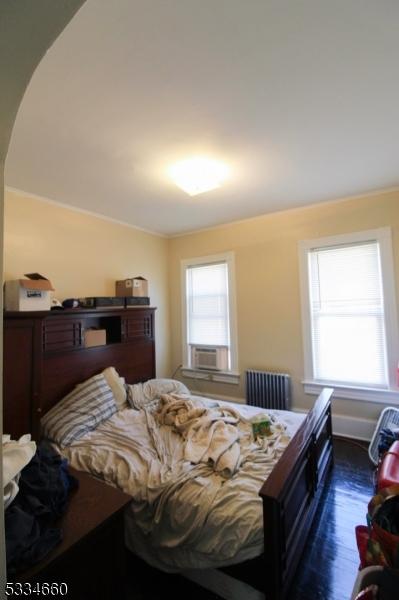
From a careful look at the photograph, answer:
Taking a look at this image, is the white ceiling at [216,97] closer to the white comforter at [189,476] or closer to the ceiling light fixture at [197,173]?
the ceiling light fixture at [197,173]

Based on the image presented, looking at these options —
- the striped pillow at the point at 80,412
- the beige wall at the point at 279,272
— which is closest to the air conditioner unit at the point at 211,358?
the beige wall at the point at 279,272

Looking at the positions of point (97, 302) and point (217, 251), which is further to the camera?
point (217, 251)

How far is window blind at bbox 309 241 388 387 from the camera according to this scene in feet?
9.44

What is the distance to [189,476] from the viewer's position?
1.58m

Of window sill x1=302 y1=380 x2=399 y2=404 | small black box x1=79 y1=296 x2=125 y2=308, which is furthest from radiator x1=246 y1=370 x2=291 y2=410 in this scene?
small black box x1=79 y1=296 x2=125 y2=308

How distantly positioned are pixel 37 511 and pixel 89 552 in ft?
0.82

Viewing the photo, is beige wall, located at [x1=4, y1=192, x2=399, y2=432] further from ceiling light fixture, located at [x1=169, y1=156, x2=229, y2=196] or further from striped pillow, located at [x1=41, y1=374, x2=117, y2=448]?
ceiling light fixture, located at [x1=169, y1=156, x2=229, y2=196]

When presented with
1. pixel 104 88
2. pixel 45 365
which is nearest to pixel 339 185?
pixel 104 88

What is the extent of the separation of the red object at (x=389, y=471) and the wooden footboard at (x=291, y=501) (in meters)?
0.39

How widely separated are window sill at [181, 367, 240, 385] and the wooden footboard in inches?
61.9

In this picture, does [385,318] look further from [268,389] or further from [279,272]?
[268,389]

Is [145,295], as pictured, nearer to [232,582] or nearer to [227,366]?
[227,366]

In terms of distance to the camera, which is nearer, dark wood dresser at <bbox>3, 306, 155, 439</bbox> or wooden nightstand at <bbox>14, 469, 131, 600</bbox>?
wooden nightstand at <bbox>14, 469, 131, 600</bbox>

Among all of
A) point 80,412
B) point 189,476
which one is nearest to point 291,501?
point 189,476
